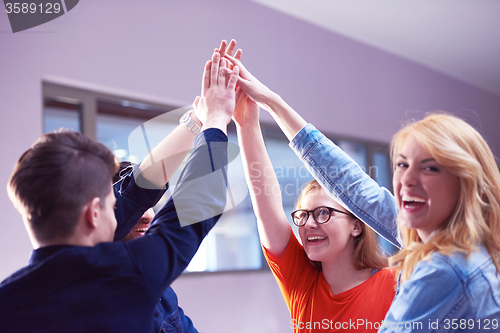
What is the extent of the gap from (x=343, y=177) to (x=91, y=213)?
2.15ft

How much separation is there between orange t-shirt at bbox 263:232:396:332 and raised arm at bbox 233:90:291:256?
0.26 feet

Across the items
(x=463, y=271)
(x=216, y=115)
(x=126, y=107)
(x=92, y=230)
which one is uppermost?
(x=126, y=107)

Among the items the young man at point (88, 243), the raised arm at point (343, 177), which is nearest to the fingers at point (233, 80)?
the raised arm at point (343, 177)

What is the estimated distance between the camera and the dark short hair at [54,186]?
878 mm

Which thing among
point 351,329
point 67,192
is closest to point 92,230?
point 67,192

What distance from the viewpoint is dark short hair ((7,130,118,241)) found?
88 cm

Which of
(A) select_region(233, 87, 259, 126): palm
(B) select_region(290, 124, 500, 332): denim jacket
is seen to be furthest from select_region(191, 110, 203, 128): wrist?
(B) select_region(290, 124, 500, 332): denim jacket

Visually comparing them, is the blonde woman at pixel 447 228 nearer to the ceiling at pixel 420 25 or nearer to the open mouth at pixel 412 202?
the open mouth at pixel 412 202

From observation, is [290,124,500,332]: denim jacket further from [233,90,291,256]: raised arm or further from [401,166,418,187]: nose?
[233,90,291,256]: raised arm

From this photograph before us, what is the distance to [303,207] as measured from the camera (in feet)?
5.47

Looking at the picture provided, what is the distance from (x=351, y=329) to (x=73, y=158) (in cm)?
90

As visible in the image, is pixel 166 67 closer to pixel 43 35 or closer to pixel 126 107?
pixel 126 107

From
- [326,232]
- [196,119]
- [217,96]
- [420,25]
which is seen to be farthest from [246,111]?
[420,25]

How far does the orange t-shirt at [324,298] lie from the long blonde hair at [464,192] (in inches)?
16.6
